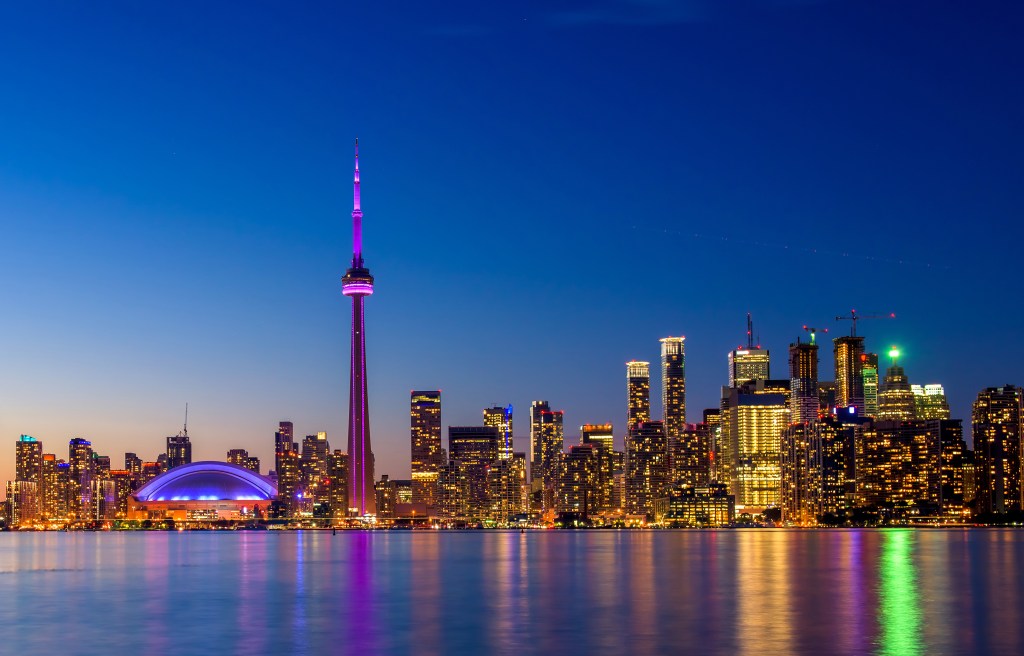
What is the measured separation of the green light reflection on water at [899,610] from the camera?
169 ft

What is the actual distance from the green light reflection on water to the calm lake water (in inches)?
5.8

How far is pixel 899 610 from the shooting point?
2672 inches

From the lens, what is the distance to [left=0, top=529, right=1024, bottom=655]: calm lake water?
53.5 m

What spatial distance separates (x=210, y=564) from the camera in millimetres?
131250

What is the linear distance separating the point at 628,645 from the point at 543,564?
241 feet

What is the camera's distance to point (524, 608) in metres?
71.2

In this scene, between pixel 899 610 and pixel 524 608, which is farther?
pixel 524 608

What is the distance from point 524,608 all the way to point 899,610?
2017 centimetres

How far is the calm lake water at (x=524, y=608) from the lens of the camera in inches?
2105

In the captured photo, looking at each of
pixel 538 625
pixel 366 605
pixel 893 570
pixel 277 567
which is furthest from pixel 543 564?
pixel 538 625

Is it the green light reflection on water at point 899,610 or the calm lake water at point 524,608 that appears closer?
the green light reflection on water at point 899,610

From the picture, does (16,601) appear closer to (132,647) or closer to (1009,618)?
(132,647)

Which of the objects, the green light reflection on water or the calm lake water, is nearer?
the green light reflection on water

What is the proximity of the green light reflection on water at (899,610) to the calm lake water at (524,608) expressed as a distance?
0.49 ft
